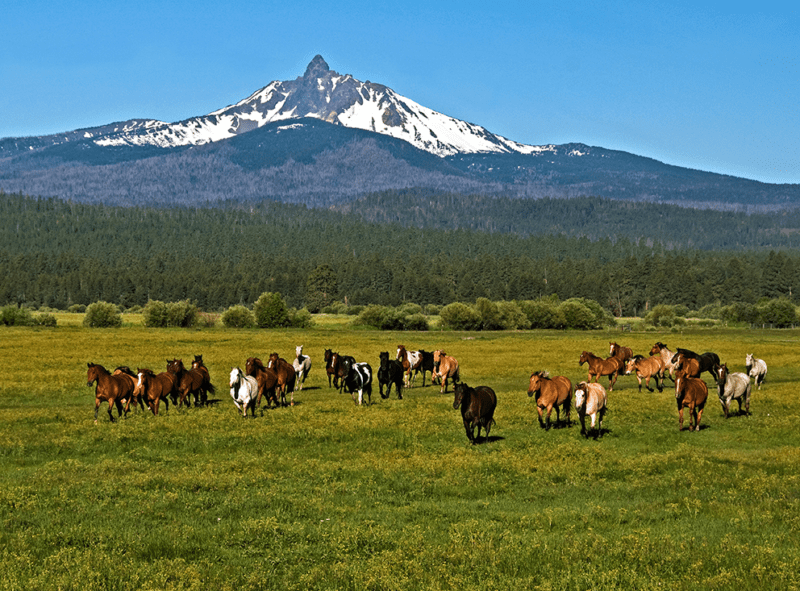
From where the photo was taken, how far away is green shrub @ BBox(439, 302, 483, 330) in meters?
116

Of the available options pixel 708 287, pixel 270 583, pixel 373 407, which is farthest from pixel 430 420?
pixel 708 287

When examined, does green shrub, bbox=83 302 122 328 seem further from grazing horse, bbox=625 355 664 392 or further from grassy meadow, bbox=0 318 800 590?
grazing horse, bbox=625 355 664 392

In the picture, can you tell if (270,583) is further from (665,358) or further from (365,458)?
(665,358)

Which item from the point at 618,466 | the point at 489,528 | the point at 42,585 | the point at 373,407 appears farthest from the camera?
the point at 373,407

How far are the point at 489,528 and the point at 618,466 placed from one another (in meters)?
7.12

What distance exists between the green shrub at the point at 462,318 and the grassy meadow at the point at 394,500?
84.2 meters

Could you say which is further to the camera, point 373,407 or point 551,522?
point 373,407

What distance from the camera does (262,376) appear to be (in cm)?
3094

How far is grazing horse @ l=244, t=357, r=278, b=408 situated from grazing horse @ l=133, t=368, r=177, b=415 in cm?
340

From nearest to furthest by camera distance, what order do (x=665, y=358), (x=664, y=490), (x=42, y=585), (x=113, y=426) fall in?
(x=42, y=585), (x=664, y=490), (x=113, y=426), (x=665, y=358)

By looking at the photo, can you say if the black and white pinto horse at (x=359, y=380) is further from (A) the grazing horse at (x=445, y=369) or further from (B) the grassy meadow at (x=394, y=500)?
(A) the grazing horse at (x=445, y=369)

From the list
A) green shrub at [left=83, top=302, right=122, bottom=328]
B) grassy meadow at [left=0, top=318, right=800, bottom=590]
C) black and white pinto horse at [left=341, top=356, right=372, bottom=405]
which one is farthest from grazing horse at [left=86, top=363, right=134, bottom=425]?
green shrub at [left=83, top=302, right=122, bottom=328]

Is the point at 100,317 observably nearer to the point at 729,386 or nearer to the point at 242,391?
the point at 242,391

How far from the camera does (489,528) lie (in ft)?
45.6
